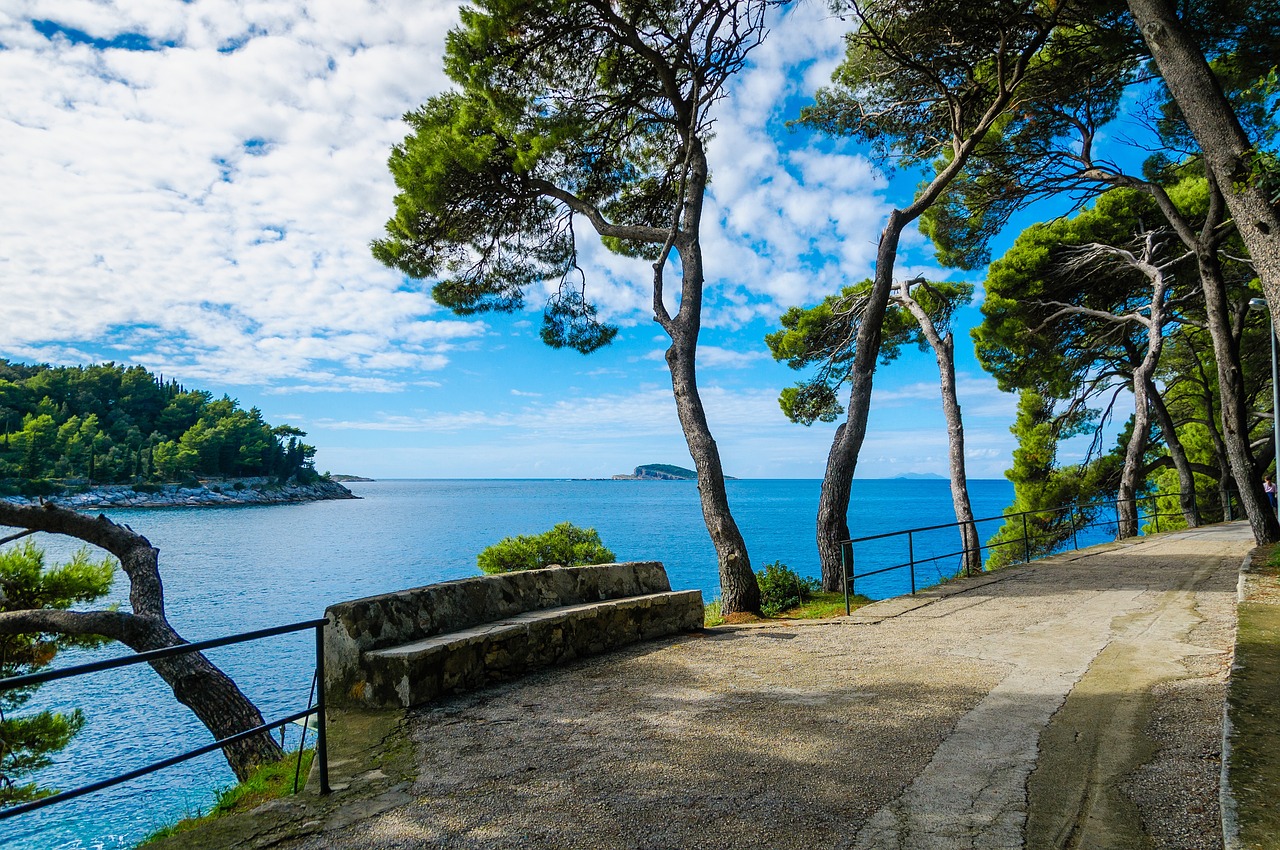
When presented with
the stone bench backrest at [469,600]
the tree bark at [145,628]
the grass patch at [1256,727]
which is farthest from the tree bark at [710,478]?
the tree bark at [145,628]

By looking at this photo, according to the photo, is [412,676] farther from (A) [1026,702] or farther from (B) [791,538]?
(B) [791,538]

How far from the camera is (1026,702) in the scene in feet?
13.5

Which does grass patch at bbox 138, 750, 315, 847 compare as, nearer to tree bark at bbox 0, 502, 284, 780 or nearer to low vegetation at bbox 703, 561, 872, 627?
tree bark at bbox 0, 502, 284, 780

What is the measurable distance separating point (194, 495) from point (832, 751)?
105m

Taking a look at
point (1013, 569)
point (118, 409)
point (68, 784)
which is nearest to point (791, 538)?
point (1013, 569)

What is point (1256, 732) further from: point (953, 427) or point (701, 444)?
point (953, 427)

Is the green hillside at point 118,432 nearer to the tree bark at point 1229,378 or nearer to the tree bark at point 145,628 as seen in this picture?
the tree bark at point 145,628

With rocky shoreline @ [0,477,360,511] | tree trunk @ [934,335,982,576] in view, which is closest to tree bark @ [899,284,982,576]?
tree trunk @ [934,335,982,576]

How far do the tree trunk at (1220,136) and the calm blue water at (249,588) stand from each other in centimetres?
593

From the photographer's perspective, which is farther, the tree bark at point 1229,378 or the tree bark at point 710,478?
the tree bark at point 1229,378

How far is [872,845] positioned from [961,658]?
3.29 metres

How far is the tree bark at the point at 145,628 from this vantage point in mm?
5816

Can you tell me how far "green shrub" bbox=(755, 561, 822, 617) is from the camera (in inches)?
368

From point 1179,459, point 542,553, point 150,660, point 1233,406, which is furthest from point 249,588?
point 1179,459
